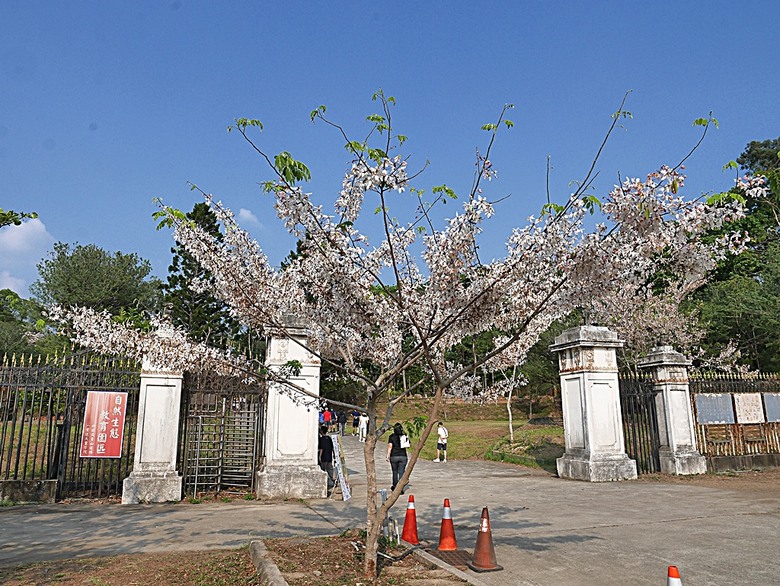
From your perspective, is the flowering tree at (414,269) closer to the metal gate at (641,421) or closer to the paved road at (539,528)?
the paved road at (539,528)

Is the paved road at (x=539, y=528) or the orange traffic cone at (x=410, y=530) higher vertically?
the orange traffic cone at (x=410, y=530)

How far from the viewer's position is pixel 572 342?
45.0 feet

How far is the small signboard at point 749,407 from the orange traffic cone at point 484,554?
39.4 feet

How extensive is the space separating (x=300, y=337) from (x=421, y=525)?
163 inches

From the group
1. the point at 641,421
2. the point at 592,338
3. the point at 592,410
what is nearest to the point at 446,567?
the point at 592,410

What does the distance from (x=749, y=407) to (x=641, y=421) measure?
315 centimetres

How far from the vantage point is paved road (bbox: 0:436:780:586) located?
597cm

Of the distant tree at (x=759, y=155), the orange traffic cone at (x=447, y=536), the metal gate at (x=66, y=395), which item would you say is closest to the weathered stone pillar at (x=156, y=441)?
the metal gate at (x=66, y=395)

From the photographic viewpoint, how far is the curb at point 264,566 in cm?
495

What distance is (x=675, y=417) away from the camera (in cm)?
1395

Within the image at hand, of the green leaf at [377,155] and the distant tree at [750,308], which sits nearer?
the green leaf at [377,155]

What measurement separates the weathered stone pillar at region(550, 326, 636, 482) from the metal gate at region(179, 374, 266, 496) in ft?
24.6

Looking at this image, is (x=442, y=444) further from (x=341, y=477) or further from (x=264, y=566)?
(x=264, y=566)

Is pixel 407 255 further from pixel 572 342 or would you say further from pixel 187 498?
pixel 572 342
